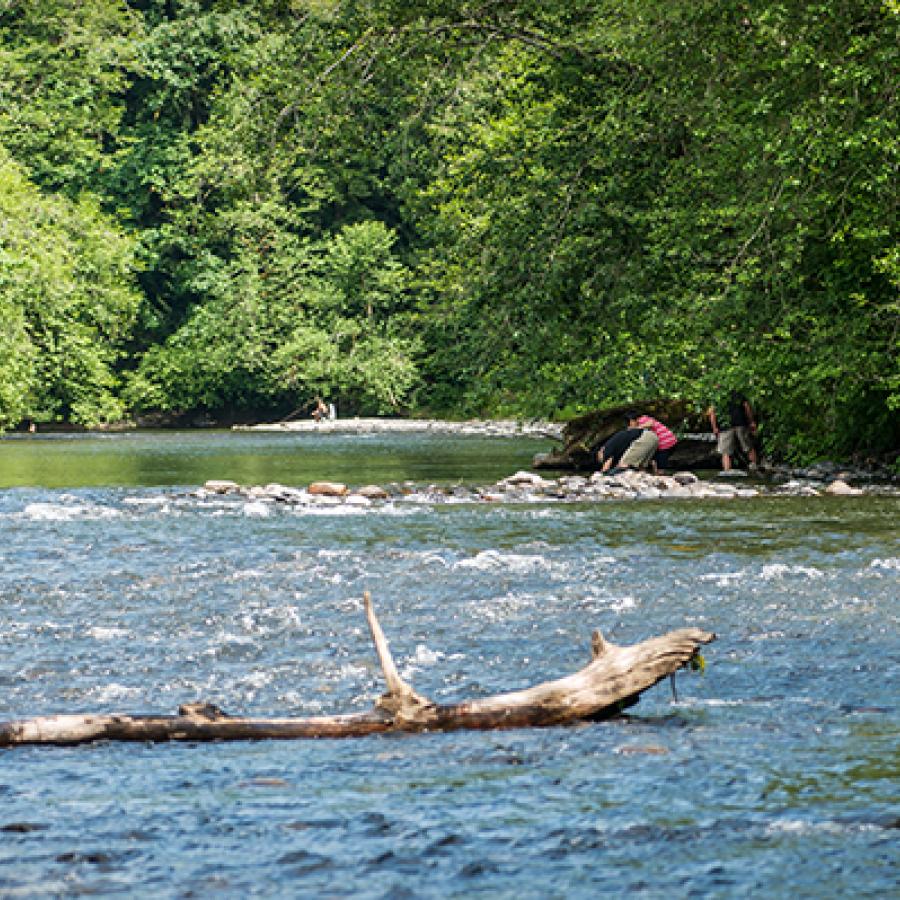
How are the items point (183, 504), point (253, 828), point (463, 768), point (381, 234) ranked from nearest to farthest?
point (253, 828)
point (463, 768)
point (183, 504)
point (381, 234)

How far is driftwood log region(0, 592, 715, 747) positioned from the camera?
22.4ft

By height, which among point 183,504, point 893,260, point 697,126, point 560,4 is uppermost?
point 560,4

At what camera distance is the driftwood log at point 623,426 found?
92.4 ft

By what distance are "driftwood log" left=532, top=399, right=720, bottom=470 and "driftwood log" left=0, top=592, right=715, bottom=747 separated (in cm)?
2115

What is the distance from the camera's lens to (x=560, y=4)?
81.5ft

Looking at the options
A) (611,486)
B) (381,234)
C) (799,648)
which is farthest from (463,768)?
(381,234)

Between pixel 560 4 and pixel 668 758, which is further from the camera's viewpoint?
pixel 560 4

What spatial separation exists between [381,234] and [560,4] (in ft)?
133

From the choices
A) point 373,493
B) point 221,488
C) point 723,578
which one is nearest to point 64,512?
point 221,488

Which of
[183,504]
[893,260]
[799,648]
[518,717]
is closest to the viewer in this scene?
[518,717]

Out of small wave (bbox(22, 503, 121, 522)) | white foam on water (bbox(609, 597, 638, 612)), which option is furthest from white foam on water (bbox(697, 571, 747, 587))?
small wave (bbox(22, 503, 121, 522))

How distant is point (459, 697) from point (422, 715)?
1.35 m

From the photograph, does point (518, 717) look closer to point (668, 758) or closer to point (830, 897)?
point (668, 758)

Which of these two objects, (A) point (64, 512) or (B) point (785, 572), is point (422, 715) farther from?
(A) point (64, 512)
